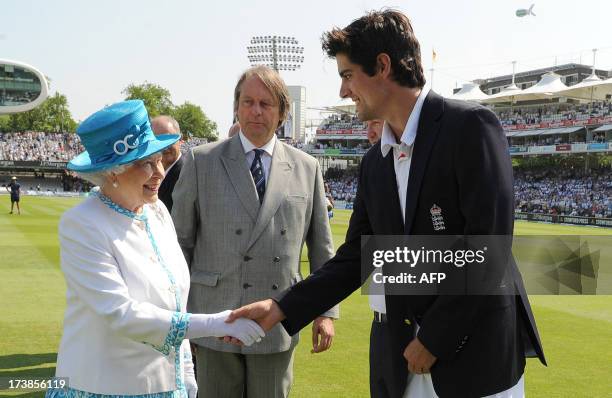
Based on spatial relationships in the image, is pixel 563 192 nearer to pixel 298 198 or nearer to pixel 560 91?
pixel 560 91

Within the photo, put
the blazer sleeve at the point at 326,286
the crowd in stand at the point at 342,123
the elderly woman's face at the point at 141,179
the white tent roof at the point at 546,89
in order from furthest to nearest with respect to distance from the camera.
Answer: the crowd in stand at the point at 342,123 → the white tent roof at the point at 546,89 → the blazer sleeve at the point at 326,286 → the elderly woman's face at the point at 141,179

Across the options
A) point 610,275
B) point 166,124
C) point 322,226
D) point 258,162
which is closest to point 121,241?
point 258,162

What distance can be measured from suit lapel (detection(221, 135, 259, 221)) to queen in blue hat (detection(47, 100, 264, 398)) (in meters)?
0.96

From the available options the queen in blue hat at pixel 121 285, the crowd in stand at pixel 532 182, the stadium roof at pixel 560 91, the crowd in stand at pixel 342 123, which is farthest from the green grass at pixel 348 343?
the crowd in stand at pixel 342 123

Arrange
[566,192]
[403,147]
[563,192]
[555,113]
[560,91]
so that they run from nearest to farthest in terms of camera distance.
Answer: [403,147] < [566,192] < [563,192] < [555,113] < [560,91]

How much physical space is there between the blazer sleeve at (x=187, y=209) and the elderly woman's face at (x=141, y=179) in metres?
0.97

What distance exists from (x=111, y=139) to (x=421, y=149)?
138 centimetres

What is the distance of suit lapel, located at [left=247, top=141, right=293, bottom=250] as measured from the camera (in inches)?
152

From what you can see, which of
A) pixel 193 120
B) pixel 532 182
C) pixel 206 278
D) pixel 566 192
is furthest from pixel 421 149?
pixel 193 120

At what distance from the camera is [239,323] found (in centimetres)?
292

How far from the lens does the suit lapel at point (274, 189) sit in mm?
3861

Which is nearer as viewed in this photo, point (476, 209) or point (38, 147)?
point (476, 209)

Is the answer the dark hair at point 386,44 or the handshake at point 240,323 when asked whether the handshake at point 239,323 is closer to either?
the handshake at point 240,323

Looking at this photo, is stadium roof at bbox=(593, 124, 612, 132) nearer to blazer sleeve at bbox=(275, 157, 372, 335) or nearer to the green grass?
the green grass
